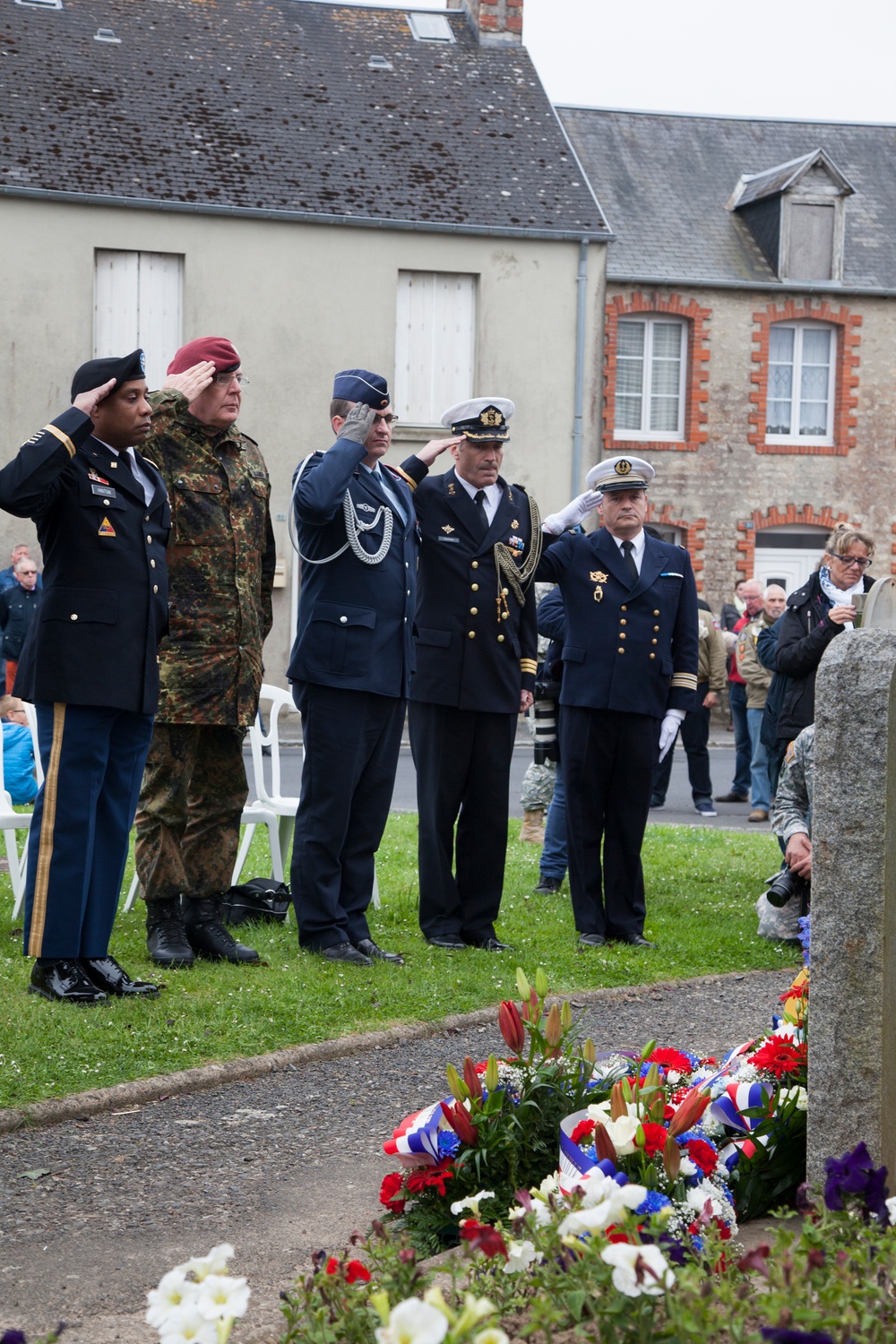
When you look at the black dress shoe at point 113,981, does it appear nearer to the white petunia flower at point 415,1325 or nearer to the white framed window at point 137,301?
the white petunia flower at point 415,1325

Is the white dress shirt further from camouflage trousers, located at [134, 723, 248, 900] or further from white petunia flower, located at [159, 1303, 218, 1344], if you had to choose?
white petunia flower, located at [159, 1303, 218, 1344]

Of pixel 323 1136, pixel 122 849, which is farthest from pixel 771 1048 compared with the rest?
pixel 122 849

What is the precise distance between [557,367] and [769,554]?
17.5 ft

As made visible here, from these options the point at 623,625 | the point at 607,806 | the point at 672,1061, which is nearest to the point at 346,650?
the point at 623,625

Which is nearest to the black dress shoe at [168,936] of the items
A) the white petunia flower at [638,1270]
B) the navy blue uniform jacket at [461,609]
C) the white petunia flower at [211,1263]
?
the navy blue uniform jacket at [461,609]

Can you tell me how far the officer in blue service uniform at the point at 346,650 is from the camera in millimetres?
6367

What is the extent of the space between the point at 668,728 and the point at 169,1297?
17.3ft

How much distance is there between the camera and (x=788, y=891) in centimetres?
709

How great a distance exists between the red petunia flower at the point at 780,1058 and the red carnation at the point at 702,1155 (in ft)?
1.78

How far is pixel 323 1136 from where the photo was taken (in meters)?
4.43

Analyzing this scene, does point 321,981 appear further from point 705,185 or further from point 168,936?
point 705,185

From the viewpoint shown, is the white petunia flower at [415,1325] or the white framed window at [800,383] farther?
the white framed window at [800,383]

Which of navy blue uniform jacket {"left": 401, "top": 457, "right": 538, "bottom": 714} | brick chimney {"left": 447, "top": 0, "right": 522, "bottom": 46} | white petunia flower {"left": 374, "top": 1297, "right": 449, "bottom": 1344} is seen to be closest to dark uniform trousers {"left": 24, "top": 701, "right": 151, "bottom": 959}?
navy blue uniform jacket {"left": 401, "top": 457, "right": 538, "bottom": 714}

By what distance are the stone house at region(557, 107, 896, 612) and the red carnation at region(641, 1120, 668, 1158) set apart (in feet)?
75.3
